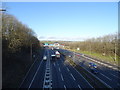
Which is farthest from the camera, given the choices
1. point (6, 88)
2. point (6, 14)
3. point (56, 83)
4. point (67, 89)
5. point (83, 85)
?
point (6, 14)

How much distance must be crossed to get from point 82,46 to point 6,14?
5846 cm

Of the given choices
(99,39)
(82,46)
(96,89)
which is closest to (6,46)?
(96,89)

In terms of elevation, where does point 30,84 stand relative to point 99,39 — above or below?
below

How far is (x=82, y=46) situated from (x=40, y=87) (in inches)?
Result: 2461

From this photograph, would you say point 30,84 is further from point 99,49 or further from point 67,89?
point 99,49

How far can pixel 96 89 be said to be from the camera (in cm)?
1445

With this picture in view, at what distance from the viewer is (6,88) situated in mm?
14445

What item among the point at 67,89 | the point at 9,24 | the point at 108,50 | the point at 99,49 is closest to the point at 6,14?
the point at 9,24

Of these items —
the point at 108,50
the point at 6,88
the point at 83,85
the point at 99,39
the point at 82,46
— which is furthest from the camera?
the point at 82,46

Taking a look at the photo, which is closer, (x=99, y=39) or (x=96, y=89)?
(x=96, y=89)

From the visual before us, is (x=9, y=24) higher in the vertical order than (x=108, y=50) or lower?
higher

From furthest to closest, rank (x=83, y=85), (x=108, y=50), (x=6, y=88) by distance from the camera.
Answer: (x=108, y=50) < (x=83, y=85) < (x=6, y=88)

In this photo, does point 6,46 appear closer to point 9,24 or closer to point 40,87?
point 9,24

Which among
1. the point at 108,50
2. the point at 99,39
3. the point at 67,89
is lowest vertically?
the point at 67,89
